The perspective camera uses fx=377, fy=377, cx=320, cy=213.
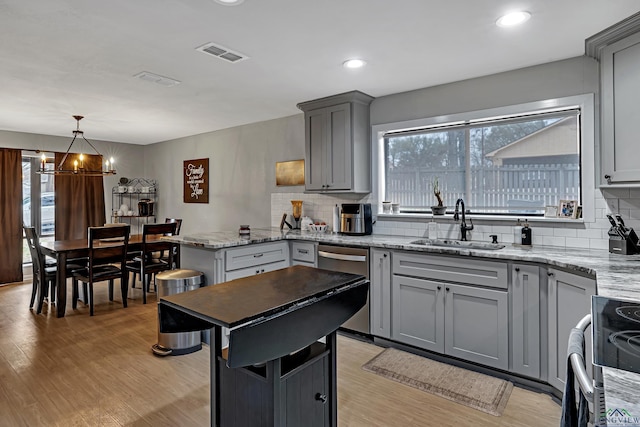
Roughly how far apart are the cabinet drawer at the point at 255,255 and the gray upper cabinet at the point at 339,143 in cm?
84

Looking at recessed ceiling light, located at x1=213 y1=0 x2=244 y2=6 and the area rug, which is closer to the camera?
recessed ceiling light, located at x1=213 y1=0 x2=244 y2=6

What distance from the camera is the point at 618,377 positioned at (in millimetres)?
784

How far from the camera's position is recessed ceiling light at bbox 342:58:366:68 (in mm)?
2988

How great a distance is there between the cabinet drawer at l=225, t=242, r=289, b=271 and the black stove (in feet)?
8.90

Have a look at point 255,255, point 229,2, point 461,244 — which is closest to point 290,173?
point 255,255

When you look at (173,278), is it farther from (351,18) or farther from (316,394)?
(351,18)

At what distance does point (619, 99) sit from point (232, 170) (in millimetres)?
4672

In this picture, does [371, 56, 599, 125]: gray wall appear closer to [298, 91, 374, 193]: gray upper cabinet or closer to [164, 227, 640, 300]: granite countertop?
[298, 91, 374, 193]: gray upper cabinet

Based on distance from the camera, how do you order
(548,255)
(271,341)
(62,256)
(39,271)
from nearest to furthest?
(271,341) < (548,255) < (62,256) < (39,271)

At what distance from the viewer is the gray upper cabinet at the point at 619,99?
7.67ft

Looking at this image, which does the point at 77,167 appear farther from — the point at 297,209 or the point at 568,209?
the point at 568,209

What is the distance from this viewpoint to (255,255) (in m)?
3.63

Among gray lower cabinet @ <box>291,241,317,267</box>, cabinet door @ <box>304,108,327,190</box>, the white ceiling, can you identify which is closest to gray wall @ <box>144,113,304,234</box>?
cabinet door @ <box>304,108,327,190</box>

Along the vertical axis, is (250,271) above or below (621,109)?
below
